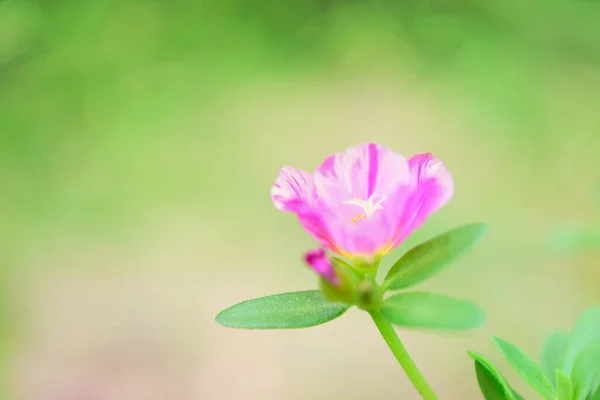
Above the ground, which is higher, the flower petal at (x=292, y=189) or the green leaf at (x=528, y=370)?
the flower petal at (x=292, y=189)

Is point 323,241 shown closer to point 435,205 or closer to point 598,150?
point 435,205

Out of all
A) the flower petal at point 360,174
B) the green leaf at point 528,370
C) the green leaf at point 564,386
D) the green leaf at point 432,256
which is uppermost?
the flower petal at point 360,174

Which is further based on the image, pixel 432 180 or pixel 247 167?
pixel 247 167

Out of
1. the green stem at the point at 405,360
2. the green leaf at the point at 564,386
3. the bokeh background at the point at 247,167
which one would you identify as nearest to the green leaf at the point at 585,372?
the green leaf at the point at 564,386

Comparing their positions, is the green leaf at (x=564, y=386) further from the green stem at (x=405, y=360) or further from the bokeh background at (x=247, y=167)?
the bokeh background at (x=247, y=167)

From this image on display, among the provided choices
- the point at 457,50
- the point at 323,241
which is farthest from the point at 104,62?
the point at 323,241

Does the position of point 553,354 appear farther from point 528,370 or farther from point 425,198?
point 425,198

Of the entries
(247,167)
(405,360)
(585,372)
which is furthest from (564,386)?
(247,167)
